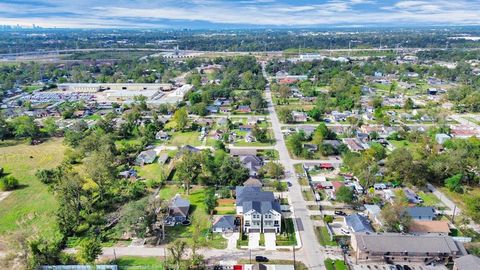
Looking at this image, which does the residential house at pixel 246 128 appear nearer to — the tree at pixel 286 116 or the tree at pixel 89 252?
the tree at pixel 286 116

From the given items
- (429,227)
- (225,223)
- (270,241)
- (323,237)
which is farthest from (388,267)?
(225,223)

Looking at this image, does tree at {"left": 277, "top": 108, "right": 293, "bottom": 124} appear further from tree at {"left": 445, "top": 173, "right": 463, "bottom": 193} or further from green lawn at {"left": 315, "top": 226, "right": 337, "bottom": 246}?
green lawn at {"left": 315, "top": 226, "right": 337, "bottom": 246}

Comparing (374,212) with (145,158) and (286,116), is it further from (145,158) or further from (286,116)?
(286,116)

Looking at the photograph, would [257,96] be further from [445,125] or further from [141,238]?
[141,238]

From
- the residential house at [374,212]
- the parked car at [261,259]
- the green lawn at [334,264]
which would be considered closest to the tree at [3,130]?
the parked car at [261,259]

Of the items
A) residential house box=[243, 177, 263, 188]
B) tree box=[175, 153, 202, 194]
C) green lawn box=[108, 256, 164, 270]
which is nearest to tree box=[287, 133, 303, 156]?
residential house box=[243, 177, 263, 188]

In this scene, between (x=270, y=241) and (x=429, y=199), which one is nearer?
(x=270, y=241)

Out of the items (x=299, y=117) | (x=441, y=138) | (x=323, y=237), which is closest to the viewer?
(x=323, y=237)
